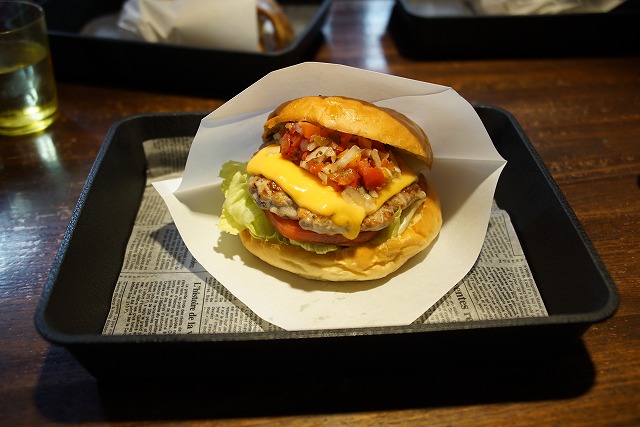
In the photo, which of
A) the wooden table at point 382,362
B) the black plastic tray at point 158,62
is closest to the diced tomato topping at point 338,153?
the wooden table at point 382,362

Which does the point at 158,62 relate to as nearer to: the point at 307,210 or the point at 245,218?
the point at 245,218

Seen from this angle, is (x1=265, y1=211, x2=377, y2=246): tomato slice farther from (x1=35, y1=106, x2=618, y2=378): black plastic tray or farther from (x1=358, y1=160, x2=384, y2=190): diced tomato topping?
(x1=35, y1=106, x2=618, y2=378): black plastic tray

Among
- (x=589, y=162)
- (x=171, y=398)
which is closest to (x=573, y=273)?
(x=589, y=162)

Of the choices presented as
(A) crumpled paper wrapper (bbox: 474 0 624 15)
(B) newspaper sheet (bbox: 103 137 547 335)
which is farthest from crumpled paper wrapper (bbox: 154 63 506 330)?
(A) crumpled paper wrapper (bbox: 474 0 624 15)

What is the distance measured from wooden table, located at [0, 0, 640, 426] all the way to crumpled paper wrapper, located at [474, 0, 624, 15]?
0.26 meters

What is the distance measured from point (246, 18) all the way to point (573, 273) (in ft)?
5.91

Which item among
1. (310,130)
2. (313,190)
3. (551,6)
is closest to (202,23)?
(310,130)

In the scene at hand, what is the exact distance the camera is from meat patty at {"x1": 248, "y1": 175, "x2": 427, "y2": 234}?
1420 mm

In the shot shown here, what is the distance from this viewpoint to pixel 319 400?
1.26 m

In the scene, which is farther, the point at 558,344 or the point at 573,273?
the point at 573,273

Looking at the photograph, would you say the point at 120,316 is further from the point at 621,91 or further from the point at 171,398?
the point at 621,91

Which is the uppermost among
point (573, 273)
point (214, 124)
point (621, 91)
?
point (214, 124)

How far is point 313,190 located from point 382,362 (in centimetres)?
49

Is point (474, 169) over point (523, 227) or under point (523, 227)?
over
